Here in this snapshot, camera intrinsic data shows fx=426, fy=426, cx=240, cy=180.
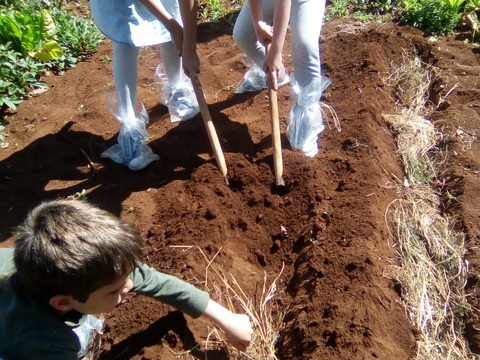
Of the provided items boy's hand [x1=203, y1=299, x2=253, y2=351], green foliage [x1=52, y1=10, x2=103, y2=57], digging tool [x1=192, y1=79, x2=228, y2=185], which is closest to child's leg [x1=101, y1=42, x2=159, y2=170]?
digging tool [x1=192, y1=79, x2=228, y2=185]

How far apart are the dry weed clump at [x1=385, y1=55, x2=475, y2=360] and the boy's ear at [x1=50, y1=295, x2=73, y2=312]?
151 centimetres

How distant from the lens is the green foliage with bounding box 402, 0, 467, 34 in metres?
4.12

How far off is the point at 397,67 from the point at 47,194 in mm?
2995

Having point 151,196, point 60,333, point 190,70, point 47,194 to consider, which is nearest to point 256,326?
point 60,333

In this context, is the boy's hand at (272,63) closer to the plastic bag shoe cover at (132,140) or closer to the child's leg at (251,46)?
the child's leg at (251,46)

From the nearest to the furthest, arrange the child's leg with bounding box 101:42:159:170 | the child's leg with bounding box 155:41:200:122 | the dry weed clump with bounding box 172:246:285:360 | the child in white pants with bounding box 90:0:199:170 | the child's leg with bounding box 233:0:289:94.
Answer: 1. the dry weed clump with bounding box 172:246:285:360
2. the child in white pants with bounding box 90:0:199:170
3. the child's leg with bounding box 101:42:159:170
4. the child's leg with bounding box 233:0:289:94
5. the child's leg with bounding box 155:41:200:122

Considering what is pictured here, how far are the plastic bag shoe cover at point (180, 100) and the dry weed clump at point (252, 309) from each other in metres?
1.34

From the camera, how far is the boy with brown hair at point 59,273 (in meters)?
1.31

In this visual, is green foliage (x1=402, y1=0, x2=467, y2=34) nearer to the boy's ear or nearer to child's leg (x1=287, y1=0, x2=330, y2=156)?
child's leg (x1=287, y1=0, x2=330, y2=156)

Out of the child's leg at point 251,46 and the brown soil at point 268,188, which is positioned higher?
the child's leg at point 251,46

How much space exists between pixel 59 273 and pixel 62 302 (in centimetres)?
14

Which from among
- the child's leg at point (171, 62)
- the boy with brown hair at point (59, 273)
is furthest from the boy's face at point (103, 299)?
the child's leg at point (171, 62)

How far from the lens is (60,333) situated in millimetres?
1424

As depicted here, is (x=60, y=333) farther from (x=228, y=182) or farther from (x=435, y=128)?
(x=435, y=128)
